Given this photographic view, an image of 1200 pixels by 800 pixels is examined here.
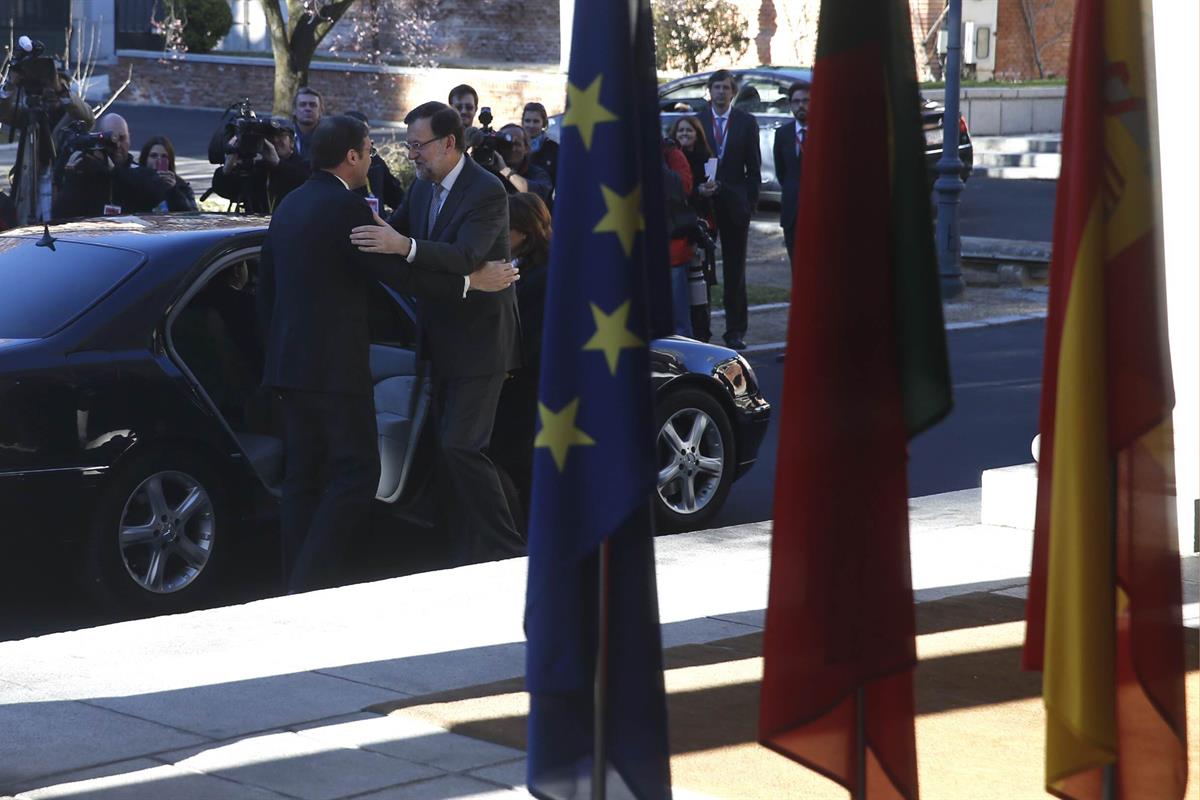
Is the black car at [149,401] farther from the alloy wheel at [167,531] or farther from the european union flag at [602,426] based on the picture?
the european union flag at [602,426]

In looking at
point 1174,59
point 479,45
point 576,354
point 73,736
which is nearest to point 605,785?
point 576,354

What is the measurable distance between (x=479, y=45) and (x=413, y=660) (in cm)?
4218

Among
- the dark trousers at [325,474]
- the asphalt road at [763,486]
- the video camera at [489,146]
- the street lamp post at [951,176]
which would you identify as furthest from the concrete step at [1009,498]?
the street lamp post at [951,176]

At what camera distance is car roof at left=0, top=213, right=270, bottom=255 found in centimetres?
797

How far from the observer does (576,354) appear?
4.08m

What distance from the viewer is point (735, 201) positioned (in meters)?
15.5

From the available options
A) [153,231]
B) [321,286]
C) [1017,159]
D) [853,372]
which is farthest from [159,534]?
[1017,159]

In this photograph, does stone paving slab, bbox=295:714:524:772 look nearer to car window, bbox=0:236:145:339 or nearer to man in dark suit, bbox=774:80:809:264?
car window, bbox=0:236:145:339

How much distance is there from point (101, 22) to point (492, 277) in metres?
41.7

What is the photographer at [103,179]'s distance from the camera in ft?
38.4

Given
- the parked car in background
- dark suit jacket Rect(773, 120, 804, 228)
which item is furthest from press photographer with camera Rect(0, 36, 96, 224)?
Result: the parked car in background

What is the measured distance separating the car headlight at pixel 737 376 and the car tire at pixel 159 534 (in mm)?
2521

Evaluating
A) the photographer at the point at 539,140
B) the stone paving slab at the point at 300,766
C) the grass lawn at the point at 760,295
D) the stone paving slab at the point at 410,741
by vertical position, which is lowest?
the grass lawn at the point at 760,295

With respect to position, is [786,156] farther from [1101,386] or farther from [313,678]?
[1101,386]
